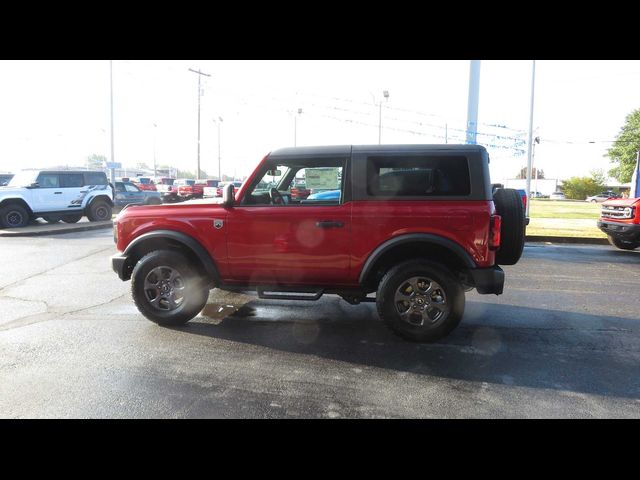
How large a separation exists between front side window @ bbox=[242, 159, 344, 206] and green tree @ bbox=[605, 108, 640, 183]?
7366 cm

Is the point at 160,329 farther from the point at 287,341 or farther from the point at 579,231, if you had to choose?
the point at 579,231

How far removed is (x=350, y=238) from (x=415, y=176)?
91cm

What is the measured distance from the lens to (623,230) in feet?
33.6

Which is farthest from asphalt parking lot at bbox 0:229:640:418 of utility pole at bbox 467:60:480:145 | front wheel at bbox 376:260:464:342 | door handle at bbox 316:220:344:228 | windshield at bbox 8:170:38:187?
utility pole at bbox 467:60:480:145

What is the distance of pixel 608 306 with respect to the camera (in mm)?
5734

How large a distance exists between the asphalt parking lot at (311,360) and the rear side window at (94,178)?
10.3m

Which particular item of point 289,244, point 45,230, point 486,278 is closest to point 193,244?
point 289,244

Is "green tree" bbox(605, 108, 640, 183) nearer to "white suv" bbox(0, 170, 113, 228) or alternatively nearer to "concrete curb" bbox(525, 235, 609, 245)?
"concrete curb" bbox(525, 235, 609, 245)

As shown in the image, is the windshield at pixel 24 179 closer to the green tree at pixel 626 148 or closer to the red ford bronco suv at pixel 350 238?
the red ford bronco suv at pixel 350 238

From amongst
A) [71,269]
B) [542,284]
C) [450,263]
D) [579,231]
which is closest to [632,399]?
[450,263]

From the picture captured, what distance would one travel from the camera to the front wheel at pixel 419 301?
13.8 ft

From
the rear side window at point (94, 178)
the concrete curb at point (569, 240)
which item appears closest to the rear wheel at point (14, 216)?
the rear side window at point (94, 178)

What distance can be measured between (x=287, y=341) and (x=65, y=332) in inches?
95.6

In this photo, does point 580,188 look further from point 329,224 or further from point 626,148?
point 329,224
